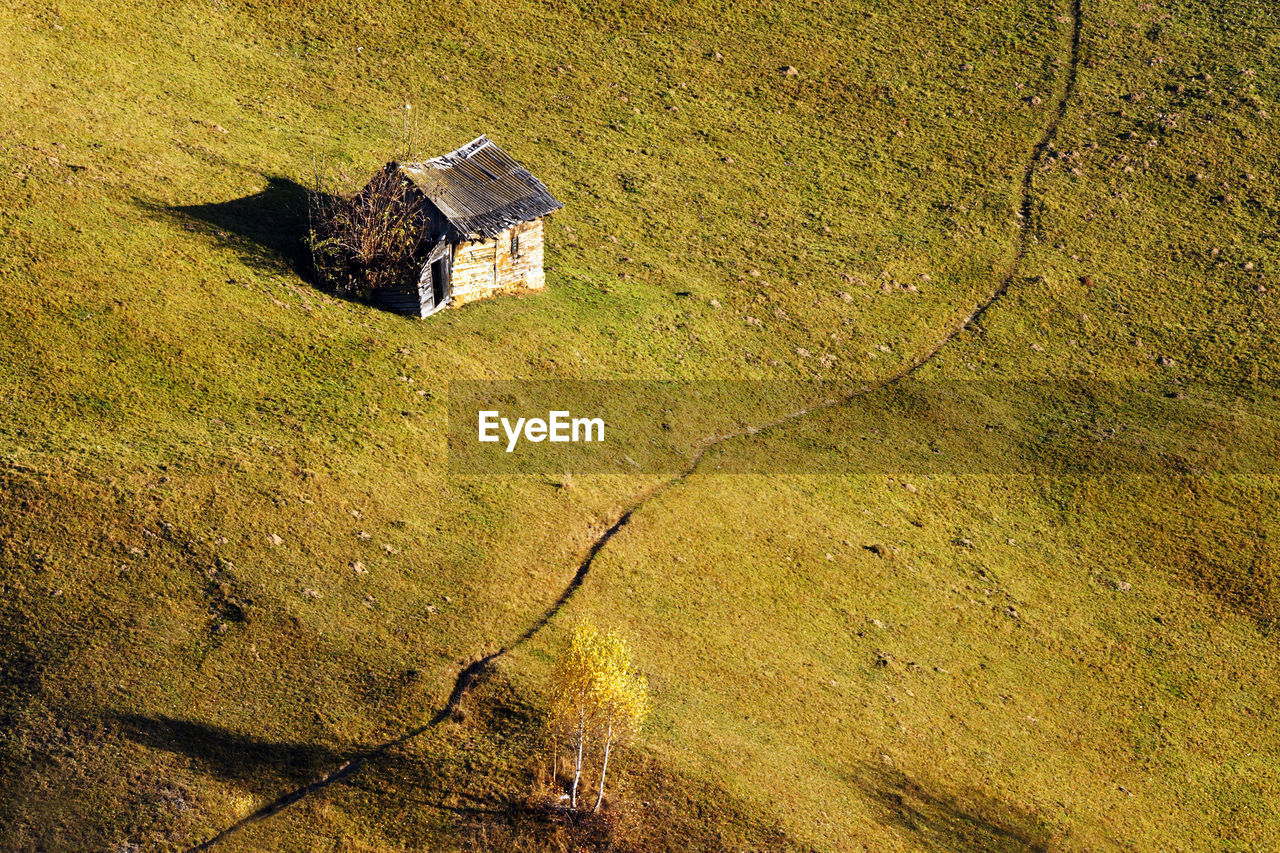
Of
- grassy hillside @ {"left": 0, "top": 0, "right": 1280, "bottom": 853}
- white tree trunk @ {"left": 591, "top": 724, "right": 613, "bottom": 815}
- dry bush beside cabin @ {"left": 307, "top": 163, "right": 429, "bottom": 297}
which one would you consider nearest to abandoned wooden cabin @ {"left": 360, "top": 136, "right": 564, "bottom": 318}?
dry bush beside cabin @ {"left": 307, "top": 163, "right": 429, "bottom": 297}

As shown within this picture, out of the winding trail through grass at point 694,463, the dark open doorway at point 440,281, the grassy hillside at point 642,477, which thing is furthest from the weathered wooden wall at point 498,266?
the winding trail through grass at point 694,463

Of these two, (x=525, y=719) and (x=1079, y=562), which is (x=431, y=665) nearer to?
(x=525, y=719)

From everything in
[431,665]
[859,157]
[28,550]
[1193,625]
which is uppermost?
[859,157]

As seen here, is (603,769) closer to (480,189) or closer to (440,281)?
(440,281)

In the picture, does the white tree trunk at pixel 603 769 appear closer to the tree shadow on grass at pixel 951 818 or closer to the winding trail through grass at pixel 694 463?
the winding trail through grass at pixel 694 463

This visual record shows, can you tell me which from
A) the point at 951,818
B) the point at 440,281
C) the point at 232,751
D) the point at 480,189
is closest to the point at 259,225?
the point at 440,281

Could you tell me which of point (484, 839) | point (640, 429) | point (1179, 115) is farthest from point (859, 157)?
point (484, 839)
